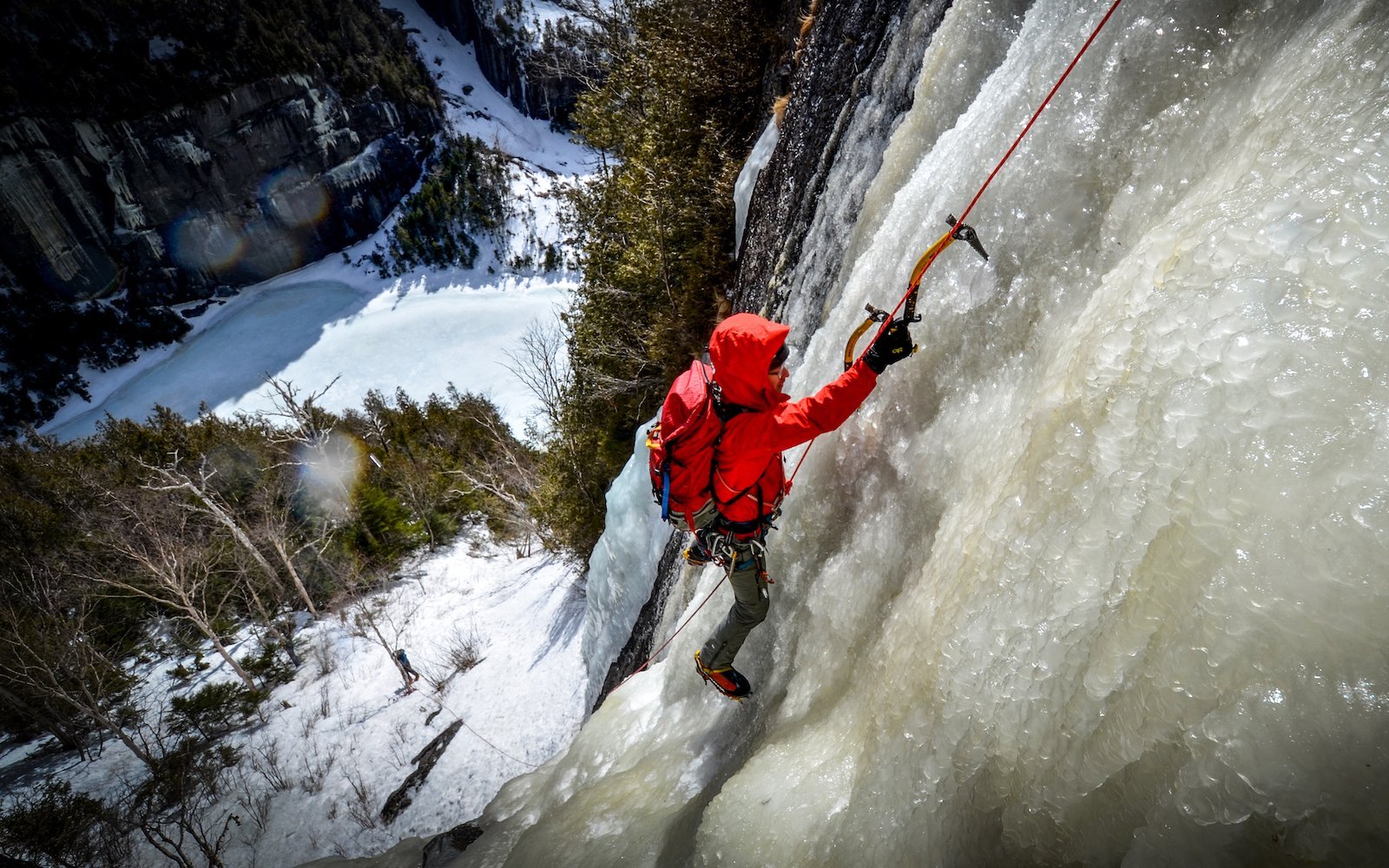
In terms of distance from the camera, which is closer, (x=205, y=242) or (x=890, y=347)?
(x=890, y=347)

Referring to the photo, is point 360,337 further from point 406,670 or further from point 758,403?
point 758,403

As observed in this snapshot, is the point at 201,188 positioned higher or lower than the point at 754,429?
higher

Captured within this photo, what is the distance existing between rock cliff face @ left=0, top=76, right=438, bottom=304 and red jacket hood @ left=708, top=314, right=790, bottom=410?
5447 centimetres

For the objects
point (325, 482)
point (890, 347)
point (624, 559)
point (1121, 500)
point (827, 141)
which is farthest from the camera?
point (325, 482)

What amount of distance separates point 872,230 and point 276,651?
853 inches

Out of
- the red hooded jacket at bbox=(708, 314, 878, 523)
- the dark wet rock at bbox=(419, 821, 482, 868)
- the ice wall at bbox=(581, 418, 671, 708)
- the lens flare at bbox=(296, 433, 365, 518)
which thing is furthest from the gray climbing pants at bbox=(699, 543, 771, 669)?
the lens flare at bbox=(296, 433, 365, 518)

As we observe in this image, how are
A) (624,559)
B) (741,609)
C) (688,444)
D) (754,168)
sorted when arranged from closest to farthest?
(688,444), (741,609), (754,168), (624,559)

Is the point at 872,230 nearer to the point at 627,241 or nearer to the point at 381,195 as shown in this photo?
the point at 627,241

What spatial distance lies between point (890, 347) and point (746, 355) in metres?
0.58

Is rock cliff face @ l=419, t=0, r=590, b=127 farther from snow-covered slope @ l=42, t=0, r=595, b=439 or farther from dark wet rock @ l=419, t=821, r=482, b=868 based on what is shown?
dark wet rock @ l=419, t=821, r=482, b=868

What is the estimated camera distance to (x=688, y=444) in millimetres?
2717

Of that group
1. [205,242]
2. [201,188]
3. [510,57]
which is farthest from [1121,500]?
[510,57]

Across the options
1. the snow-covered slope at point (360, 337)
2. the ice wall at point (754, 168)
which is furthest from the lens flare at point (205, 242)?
the ice wall at point (754, 168)

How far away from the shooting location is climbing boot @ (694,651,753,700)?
11.2 ft
